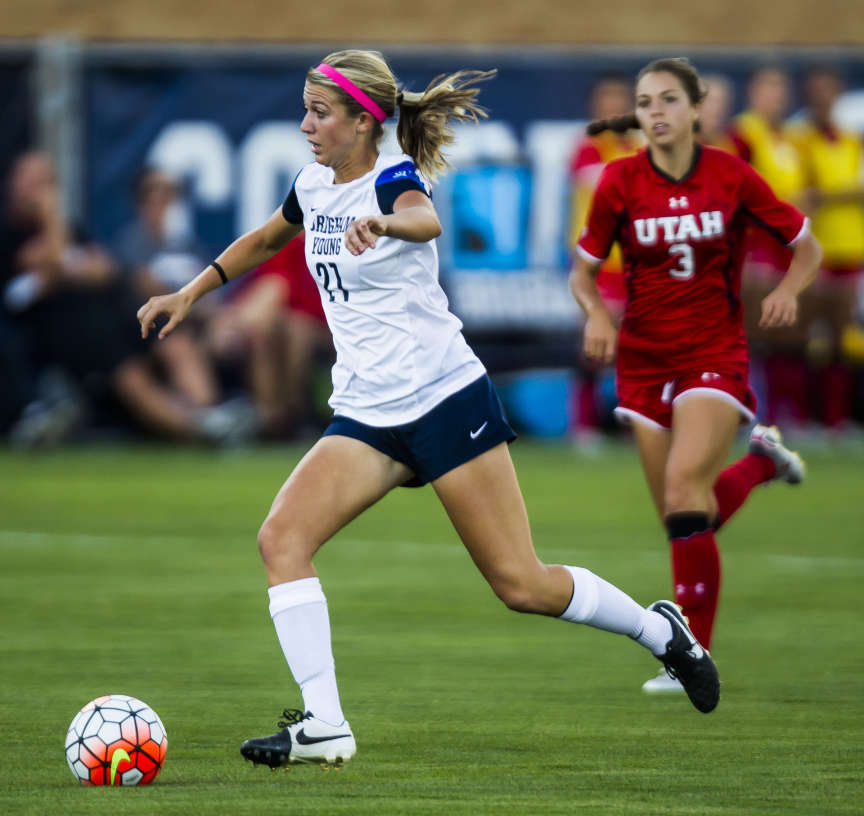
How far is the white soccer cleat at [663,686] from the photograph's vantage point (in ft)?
23.2

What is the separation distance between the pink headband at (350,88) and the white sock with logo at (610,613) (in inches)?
60.9

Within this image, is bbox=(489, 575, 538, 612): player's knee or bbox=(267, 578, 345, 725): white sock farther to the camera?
bbox=(489, 575, 538, 612): player's knee

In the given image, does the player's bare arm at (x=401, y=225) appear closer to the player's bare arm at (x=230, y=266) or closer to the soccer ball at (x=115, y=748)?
the player's bare arm at (x=230, y=266)

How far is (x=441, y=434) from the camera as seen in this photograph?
5.88 meters

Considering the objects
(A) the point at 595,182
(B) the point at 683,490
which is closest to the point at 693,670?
(B) the point at 683,490

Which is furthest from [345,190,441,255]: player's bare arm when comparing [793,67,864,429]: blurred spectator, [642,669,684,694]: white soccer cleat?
[793,67,864,429]: blurred spectator

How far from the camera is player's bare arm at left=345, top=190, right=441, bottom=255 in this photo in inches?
214

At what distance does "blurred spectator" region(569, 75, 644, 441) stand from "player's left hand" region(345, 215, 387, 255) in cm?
959

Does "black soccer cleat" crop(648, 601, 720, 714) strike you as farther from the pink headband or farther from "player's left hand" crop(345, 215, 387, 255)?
the pink headband

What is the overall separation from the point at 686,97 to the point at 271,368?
10.3m

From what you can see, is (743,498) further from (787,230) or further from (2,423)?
(2,423)

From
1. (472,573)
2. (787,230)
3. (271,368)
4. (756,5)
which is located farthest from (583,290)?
(756,5)

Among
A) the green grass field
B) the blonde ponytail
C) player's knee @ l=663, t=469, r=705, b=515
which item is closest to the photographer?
the green grass field

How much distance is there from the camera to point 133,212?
684 inches
